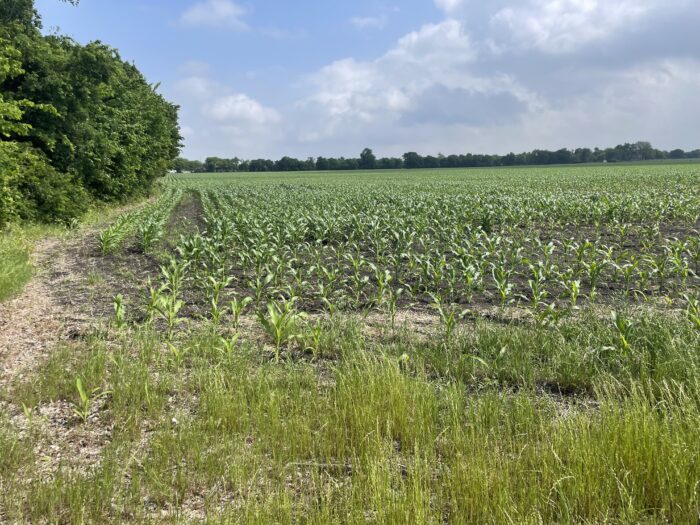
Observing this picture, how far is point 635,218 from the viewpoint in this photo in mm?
17312

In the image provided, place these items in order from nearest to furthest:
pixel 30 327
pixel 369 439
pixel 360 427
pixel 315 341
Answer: pixel 369 439 → pixel 360 427 → pixel 315 341 → pixel 30 327

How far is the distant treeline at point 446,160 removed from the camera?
12156 centimetres

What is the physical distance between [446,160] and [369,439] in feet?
424

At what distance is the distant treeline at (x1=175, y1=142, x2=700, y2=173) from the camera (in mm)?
121562

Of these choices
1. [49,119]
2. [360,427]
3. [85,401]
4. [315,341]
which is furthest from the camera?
[49,119]

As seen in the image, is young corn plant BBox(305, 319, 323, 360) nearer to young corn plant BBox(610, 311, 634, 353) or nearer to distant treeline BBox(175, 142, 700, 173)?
young corn plant BBox(610, 311, 634, 353)

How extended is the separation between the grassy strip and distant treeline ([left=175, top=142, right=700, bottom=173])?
121265mm

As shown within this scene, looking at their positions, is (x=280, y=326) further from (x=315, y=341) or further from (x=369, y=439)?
(x=369, y=439)

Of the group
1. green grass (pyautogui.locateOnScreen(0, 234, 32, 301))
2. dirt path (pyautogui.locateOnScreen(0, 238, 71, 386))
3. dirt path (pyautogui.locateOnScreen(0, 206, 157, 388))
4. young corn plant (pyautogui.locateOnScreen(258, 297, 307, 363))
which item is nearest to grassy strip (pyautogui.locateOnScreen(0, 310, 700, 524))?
young corn plant (pyautogui.locateOnScreen(258, 297, 307, 363))

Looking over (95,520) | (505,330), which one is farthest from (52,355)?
(505,330)

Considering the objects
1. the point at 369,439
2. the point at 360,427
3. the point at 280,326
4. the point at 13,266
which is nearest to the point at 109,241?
the point at 13,266

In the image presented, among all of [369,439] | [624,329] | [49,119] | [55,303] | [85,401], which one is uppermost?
[49,119]

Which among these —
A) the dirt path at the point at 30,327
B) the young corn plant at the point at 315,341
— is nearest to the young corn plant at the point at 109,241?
the dirt path at the point at 30,327

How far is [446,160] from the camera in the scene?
127 metres
